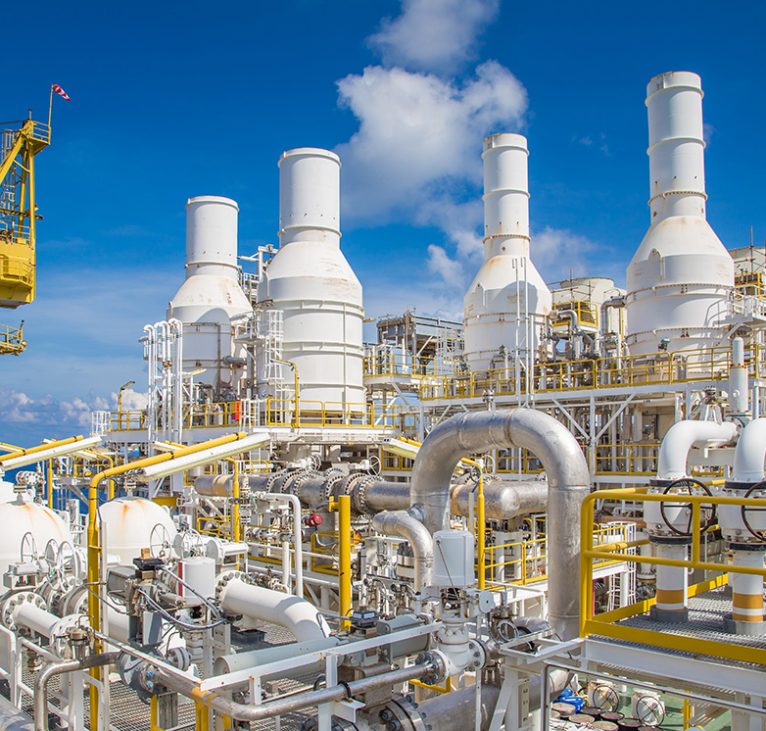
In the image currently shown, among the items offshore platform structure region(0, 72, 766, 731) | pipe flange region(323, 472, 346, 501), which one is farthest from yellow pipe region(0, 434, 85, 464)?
pipe flange region(323, 472, 346, 501)

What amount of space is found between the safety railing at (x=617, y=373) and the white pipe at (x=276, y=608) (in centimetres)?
1180

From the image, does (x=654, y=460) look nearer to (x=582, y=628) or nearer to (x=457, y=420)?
(x=457, y=420)

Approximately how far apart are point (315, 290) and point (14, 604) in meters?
15.1

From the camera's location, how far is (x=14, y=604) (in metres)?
9.62

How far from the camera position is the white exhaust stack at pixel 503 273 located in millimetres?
24188

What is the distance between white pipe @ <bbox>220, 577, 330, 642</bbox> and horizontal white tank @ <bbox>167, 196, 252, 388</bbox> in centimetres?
1853

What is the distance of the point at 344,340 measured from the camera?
24.0 metres

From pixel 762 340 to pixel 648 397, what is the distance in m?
4.72

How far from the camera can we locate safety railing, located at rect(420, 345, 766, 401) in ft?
59.6

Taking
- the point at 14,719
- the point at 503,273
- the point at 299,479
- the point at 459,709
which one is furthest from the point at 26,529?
the point at 503,273

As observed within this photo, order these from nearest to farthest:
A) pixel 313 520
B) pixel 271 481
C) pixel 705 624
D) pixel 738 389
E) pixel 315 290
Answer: pixel 705 624, pixel 313 520, pixel 738 389, pixel 271 481, pixel 315 290

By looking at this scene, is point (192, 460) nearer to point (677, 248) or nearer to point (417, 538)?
point (417, 538)

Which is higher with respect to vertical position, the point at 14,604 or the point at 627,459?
the point at 627,459

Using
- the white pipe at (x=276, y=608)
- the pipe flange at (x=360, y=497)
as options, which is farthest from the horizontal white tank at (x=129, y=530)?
the pipe flange at (x=360, y=497)
